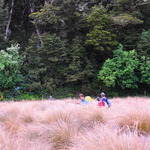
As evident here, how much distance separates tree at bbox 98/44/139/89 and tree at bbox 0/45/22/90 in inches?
350

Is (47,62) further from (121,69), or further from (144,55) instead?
(144,55)

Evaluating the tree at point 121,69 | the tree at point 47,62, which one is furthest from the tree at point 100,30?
the tree at point 47,62

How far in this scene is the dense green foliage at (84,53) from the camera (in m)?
17.7

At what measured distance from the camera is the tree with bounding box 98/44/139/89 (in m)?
17.5

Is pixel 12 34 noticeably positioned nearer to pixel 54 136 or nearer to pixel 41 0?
pixel 41 0

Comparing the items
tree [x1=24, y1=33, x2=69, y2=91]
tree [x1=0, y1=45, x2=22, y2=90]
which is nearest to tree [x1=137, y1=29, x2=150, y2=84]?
tree [x1=24, y1=33, x2=69, y2=91]

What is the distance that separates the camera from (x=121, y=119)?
365 cm

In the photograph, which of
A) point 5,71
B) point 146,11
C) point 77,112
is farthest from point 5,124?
point 146,11

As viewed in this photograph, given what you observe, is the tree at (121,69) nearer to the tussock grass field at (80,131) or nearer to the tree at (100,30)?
the tree at (100,30)

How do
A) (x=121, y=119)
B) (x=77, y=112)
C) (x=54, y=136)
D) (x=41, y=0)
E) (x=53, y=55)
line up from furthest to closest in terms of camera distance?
(x=41, y=0) < (x=53, y=55) < (x=77, y=112) < (x=121, y=119) < (x=54, y=136)

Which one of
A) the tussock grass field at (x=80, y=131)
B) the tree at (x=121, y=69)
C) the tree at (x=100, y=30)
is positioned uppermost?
the tree at (x=100, y=30)

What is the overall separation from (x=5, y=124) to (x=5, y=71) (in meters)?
13.6

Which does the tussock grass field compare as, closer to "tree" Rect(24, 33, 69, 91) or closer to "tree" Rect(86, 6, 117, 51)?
"tree" Rect(24, 33, 69, 91)

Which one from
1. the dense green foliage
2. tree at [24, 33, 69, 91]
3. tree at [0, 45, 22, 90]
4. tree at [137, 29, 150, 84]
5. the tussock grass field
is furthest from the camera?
tree at [24, 33, 69, 91]
